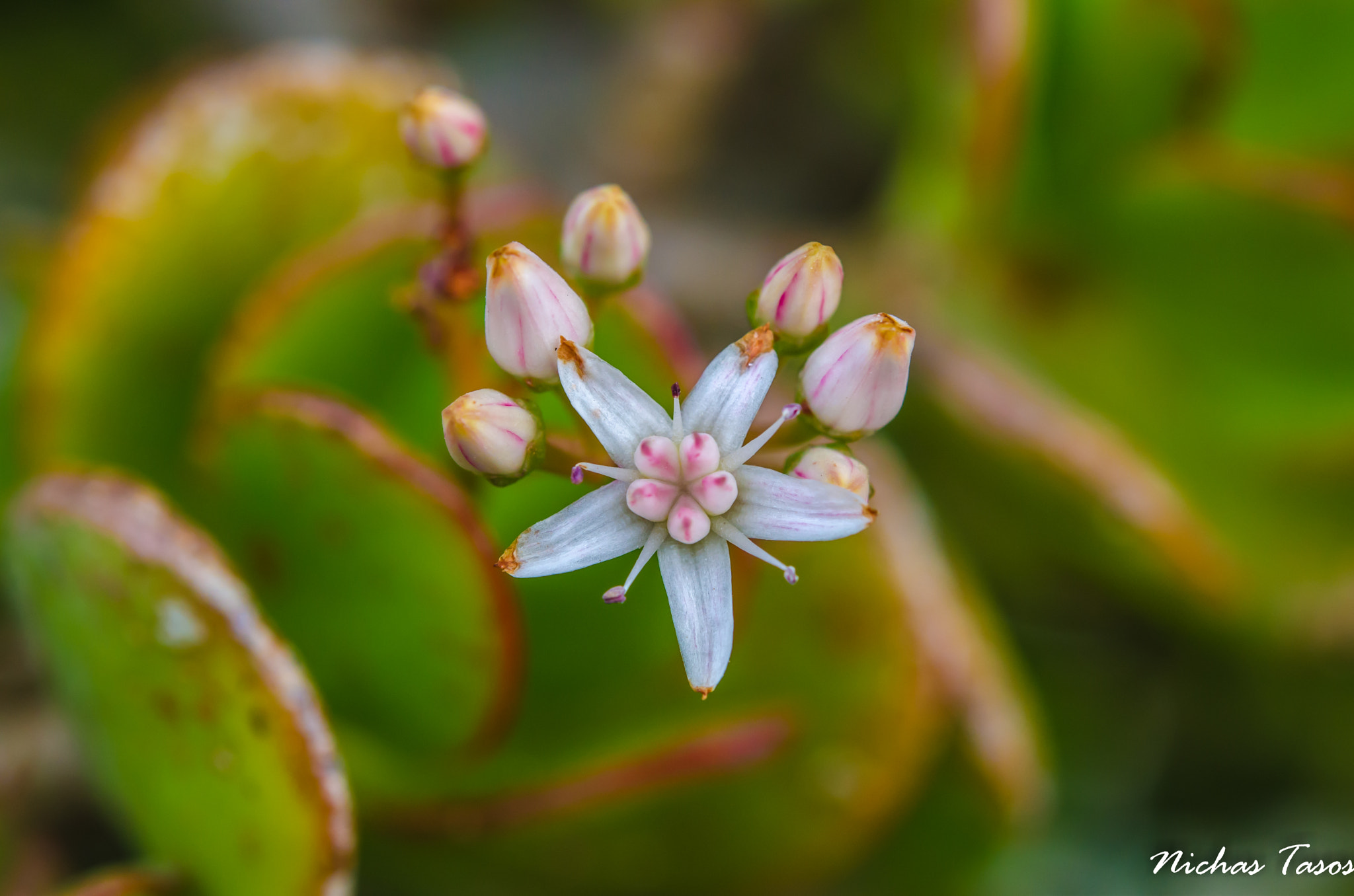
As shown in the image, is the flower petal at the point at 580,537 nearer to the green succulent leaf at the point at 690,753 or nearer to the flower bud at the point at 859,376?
the flower bud at the point at 859,376

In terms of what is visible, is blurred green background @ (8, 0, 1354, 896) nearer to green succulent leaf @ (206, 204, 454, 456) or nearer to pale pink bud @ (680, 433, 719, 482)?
green succulent leaf @ (206, 204, 454, 456)

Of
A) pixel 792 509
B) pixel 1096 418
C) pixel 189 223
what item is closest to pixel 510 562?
pixel 792 509

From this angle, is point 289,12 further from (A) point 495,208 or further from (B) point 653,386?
(B) point 653,386

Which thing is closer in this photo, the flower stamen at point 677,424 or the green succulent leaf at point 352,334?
the flower stamen at point 677,424

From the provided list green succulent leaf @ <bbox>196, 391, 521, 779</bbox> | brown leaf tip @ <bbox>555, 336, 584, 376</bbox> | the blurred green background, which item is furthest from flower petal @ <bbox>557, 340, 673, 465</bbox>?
the blurred green background

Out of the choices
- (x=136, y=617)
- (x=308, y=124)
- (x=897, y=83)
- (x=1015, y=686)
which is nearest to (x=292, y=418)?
(x=136, y=617)

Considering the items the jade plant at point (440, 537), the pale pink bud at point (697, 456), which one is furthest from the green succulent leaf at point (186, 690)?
the pale pink bud at point (697, 456)

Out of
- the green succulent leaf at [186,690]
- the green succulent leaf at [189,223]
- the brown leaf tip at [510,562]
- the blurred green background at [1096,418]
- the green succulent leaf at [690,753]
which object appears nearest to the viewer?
the brown leaf tip at [510,562]
